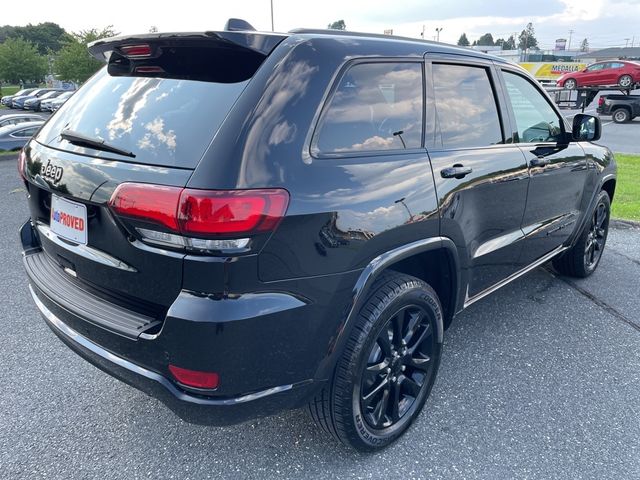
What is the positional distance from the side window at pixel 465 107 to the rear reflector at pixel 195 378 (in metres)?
1.62

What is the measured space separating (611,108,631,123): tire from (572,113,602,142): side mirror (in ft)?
75.2

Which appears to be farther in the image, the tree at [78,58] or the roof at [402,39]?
the tree at [78,58]

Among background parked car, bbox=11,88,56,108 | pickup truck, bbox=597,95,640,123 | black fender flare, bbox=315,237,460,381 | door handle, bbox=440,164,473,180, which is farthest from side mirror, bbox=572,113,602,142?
background parked car, bbox=11,88,56,108

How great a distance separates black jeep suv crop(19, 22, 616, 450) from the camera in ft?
5.80

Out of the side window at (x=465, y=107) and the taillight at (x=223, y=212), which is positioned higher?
the side window at (x=465, y=107)

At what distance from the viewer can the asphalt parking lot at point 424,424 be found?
2322mm

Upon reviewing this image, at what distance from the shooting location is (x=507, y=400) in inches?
111

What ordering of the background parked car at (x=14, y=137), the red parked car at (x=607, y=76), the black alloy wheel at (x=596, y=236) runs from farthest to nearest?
the red parked car at (x=607, y=76)
the background parked car at (x=14, y=137)
the black alloy wheel at (x=596, y=236)

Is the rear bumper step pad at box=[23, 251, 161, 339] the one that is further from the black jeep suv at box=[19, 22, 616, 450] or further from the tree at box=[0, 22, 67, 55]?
the tree at box=[0, 22, 67, 55]

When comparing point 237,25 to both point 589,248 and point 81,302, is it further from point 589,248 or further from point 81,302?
point 589,248

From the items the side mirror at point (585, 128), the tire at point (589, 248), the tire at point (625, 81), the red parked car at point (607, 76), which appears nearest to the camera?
the side mirror at point (585, 128)

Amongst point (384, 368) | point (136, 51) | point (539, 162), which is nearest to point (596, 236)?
point (539, 162)

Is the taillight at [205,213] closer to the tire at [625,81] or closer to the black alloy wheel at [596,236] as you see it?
the black alloy wheel at [596,236]

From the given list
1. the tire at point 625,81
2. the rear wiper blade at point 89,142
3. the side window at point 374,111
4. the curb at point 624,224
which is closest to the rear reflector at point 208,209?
the rear wiper blade at point 89,142
